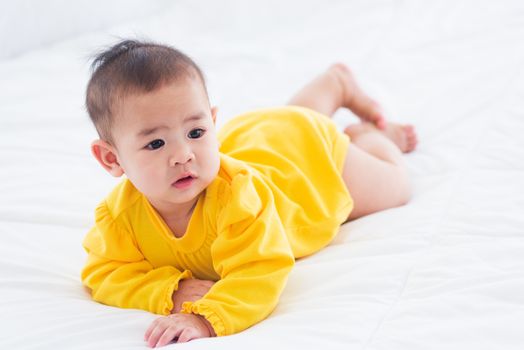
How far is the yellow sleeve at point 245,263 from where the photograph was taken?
1.07 meters

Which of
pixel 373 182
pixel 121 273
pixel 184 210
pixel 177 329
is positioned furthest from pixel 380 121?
pixel 177 329

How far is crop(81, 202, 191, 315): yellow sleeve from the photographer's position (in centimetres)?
118

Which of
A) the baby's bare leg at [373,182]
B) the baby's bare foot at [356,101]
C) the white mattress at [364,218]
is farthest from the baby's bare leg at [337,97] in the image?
the baby's bare leg at [373,182]

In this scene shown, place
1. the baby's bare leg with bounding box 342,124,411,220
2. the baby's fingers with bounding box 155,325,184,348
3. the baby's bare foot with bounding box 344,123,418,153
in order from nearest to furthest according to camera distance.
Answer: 1. the baby's fingers with bounding box 155,325,184,348
2. the baby's bare leg with bounding box 342,124,411,220
3. the baby's bare foot with bounding box 344,123,418,153

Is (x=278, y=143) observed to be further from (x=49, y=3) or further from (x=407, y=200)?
(x=49, y=3)

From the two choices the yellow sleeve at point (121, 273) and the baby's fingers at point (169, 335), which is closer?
the baby's fingers at point (169, 335)

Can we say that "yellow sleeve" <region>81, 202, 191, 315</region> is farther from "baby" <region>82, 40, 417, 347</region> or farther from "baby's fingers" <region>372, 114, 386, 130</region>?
"baby's fingers" <region>372, 114, 386, 130</region>

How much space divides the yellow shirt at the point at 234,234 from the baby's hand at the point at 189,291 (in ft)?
0.04

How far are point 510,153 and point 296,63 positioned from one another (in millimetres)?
930

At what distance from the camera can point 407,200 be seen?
1534 mm

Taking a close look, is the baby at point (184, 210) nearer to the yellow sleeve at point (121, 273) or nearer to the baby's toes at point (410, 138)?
the yellow sleeve at point (121, 273)

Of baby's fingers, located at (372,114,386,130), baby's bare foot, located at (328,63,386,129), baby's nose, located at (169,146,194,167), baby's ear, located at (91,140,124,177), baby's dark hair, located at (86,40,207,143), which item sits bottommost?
baby's fingers, located at (372,114,386,130)

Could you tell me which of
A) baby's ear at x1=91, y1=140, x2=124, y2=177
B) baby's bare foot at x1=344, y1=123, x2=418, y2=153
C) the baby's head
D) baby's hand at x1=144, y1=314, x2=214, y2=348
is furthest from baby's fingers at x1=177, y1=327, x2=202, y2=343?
baby's bare foot at x1=344, y1=123, x2=418, y2=153

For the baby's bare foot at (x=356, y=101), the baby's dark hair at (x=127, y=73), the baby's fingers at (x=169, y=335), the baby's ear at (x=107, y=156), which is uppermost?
the baby's dark hair at (x=127, y=73)
